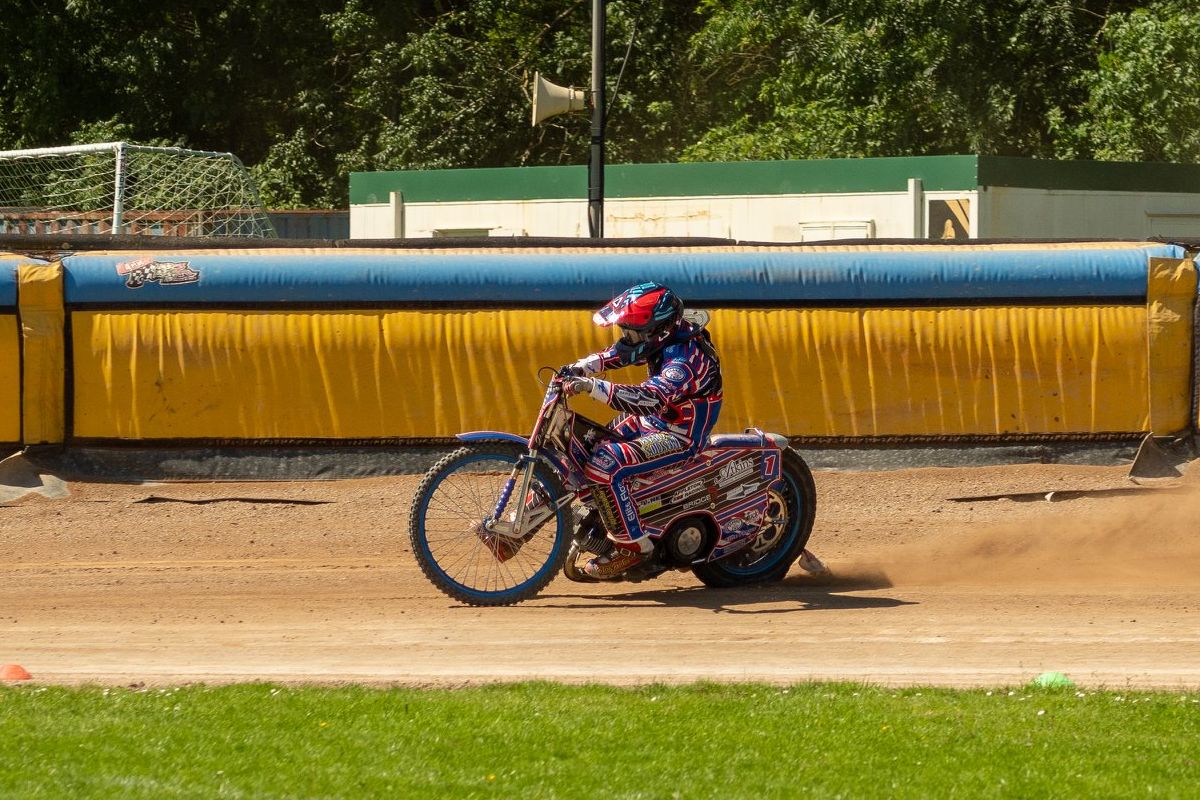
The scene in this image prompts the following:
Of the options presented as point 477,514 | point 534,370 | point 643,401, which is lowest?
point 477,514

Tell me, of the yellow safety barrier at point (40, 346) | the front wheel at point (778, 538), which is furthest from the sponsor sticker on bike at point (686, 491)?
the yellow safety barrier at point (40, 346)

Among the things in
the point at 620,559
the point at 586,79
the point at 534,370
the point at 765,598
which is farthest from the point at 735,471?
the point at 586,79

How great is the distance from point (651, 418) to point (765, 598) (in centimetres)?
118

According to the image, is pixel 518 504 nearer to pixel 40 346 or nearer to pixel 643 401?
pixel 643 401

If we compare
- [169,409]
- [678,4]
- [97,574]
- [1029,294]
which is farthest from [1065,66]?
[97,574]

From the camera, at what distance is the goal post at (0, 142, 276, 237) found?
21.0 meters

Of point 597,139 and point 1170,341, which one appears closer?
point 1170,341

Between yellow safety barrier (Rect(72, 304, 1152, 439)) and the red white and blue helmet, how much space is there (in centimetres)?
359

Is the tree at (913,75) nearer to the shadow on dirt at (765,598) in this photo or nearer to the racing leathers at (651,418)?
the shadow on dirt at (765,598)

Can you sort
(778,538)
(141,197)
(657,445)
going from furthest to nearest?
(141,197) < (778,538) < (657,445)

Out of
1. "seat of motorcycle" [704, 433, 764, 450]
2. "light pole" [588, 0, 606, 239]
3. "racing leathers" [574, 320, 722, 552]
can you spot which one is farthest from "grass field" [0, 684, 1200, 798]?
"light pole" [588, 0, 606, 239]

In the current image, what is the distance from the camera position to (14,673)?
7.16m

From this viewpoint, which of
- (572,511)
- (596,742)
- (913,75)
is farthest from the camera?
(913,75)

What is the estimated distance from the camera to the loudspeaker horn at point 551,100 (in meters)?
19.4
